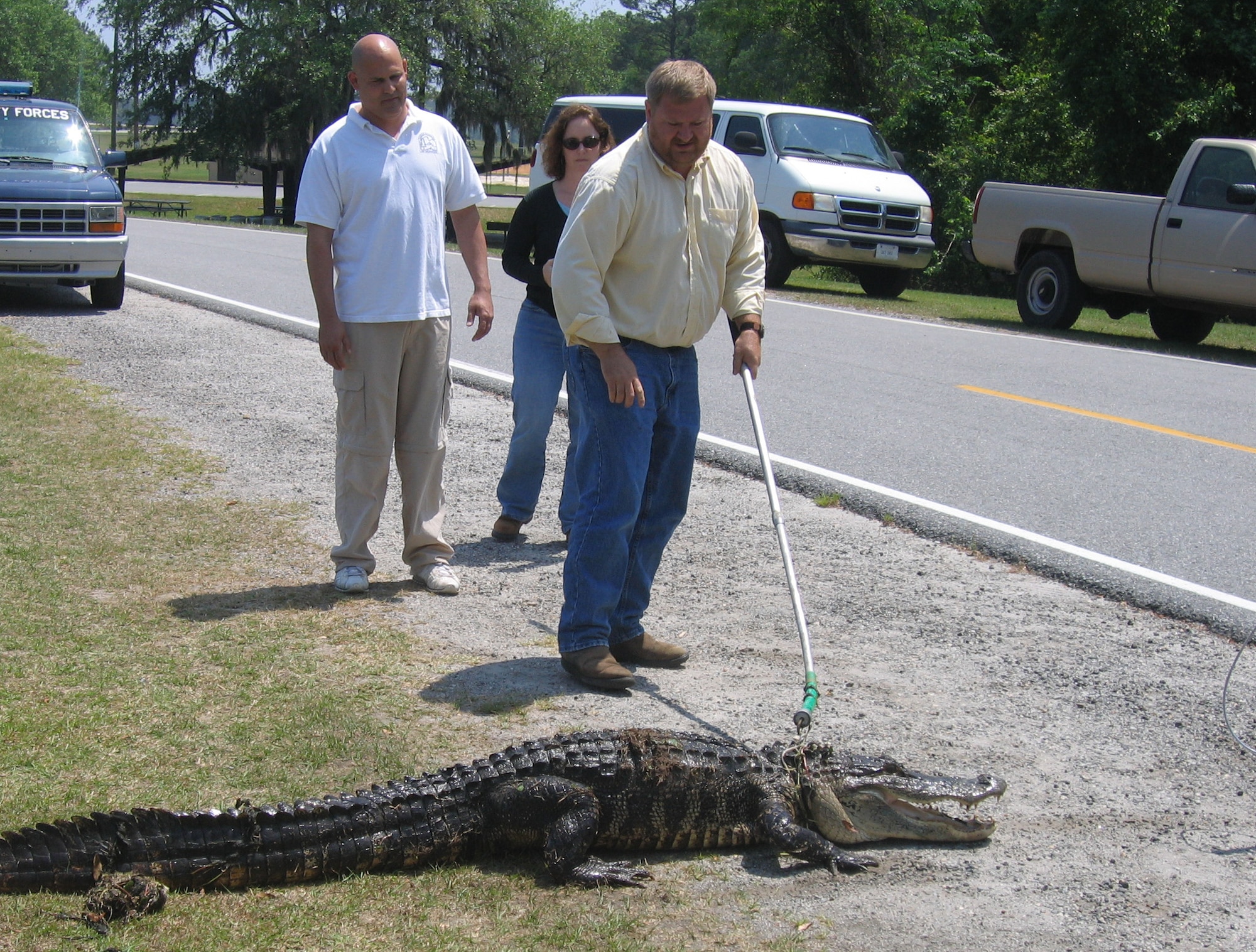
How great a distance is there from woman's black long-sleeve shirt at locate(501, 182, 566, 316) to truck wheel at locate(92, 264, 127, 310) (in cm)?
931

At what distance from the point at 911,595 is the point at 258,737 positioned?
2998 mm

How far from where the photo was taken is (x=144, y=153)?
4878 cm

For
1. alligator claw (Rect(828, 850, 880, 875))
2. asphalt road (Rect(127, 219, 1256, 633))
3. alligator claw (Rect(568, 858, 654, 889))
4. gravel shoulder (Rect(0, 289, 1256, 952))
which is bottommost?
alligator claw (Rect(568, 858, 654, 889))

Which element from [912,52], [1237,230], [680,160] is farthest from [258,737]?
[912,52]

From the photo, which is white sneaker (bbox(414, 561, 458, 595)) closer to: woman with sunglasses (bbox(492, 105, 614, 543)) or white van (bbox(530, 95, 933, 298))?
woman with sunglasses (bbox(492, 105, 614, 543))

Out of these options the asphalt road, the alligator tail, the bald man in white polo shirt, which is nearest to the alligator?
the alligator tail

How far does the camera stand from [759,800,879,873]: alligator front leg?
3.67 metres

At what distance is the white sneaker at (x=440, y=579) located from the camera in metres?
5.72

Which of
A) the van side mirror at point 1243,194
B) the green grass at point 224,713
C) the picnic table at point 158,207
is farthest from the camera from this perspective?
the picnic table at point 158,207

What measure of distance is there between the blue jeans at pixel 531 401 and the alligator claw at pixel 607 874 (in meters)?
3.02

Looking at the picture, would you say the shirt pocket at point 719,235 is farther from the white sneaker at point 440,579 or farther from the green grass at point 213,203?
the green grass at point 213,203

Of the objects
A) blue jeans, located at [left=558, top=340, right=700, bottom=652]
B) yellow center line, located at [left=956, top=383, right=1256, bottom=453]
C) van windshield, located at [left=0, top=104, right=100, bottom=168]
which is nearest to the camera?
blue jeans, located at [left=558, top=340, right=700, bottom=652]

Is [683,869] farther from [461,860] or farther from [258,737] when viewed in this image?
[258,737]

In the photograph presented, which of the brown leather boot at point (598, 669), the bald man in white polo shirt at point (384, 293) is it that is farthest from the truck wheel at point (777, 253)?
the brown leather boot at point (598, 669)
